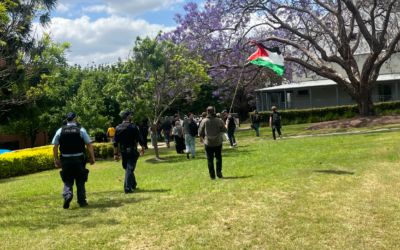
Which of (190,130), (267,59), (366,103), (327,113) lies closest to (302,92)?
(327,113)

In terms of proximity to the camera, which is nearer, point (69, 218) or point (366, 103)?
point (69, 218)

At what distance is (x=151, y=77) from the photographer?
16172mm

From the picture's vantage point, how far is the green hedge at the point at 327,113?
31.0 metres

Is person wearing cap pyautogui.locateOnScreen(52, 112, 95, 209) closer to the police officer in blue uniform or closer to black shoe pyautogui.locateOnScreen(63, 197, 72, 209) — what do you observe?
black shoe pyautogui.locateOnScreen(63, 197, 72, 209)

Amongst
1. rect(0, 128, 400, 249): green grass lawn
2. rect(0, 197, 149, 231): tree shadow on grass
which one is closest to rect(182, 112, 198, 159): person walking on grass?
rect(0, 128, 400, 249): green grass lawn

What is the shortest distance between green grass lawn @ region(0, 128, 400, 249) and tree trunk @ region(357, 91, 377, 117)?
1406 centimetres

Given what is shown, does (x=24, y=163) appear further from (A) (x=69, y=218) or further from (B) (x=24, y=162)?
(A) (x=69, y=218)

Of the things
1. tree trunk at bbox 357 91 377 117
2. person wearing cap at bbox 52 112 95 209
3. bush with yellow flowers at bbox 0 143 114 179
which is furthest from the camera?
tree trunk at bbox 357 91 377 117

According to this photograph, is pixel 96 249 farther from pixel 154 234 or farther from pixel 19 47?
pixel 19 47

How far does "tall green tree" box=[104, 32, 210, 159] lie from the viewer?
1534 cm

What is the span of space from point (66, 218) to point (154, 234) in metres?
1.92

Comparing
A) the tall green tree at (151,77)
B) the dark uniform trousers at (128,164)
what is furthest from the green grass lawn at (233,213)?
the tall green tree at (151,77)

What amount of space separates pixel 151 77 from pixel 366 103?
1381cm

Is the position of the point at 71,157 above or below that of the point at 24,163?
above
